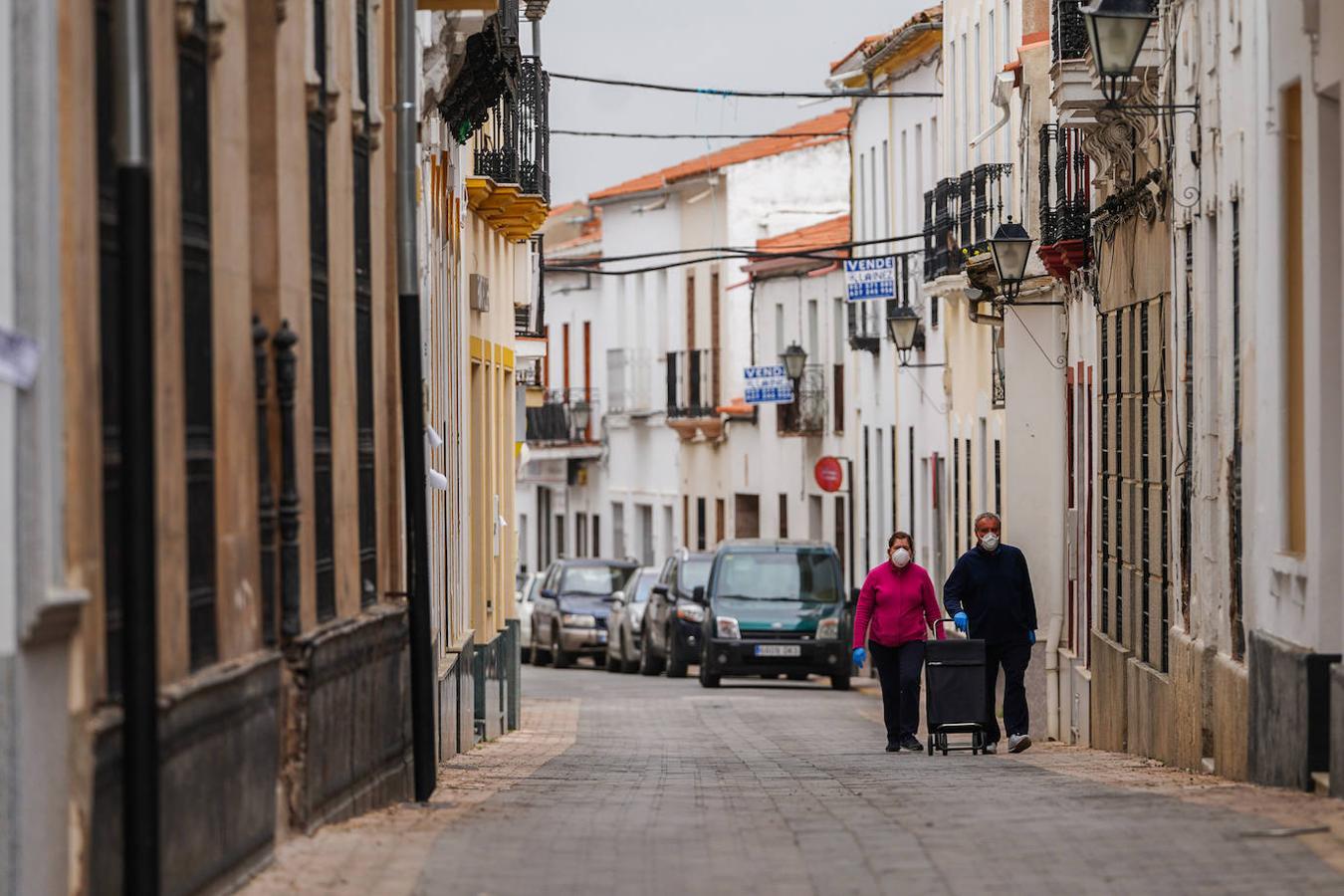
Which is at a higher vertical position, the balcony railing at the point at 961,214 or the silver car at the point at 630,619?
the balcony railing at the point at 961,214

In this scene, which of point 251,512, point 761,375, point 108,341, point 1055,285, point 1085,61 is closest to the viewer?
point 108,341

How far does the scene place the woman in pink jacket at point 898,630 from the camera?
2056 cm

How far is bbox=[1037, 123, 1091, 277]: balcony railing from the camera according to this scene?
24.6 meters

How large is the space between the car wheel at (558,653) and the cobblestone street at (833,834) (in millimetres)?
25949

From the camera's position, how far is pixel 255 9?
428 inches

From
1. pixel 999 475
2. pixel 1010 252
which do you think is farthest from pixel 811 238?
pixel 1010 252

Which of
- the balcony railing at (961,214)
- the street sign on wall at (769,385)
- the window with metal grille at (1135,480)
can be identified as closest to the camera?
the window with metal grille at (1135,480)

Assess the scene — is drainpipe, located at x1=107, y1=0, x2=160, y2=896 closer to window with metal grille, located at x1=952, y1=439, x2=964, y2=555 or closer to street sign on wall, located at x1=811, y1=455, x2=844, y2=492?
window with metal grille, located at x1=952, y1=439, x2=964, y2=555

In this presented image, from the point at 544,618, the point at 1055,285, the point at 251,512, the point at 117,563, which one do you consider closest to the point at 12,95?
the point at 117,563

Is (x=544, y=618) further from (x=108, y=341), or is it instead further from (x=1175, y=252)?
(x=108, y=341)

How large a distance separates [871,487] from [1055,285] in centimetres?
1742

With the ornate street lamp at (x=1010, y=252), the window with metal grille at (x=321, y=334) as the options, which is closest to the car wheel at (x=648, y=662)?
the ornate street lamp at (x=1010, y=252)

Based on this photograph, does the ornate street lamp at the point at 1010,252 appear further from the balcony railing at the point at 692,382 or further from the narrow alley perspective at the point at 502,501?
the balcony railing at the point at 692,382

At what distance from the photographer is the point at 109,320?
320 inches
